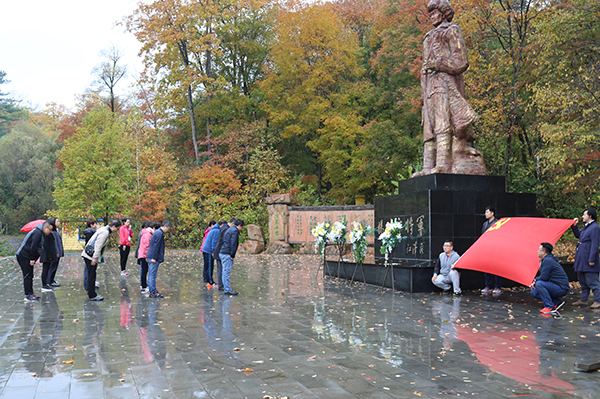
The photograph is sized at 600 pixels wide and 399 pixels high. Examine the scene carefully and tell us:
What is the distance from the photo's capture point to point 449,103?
12.4m

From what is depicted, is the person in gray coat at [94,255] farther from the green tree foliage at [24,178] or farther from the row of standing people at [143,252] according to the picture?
the green tree foliage at [24,178]

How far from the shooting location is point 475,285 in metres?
11.0

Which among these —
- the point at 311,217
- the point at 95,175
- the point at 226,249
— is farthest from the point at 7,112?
the point at 226,249

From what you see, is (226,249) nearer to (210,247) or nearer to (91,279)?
(210,247)

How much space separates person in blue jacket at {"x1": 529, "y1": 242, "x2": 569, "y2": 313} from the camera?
8.48 metres

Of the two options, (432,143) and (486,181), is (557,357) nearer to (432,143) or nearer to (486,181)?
(486,181)

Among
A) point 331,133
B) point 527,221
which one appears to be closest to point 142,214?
point 331,133

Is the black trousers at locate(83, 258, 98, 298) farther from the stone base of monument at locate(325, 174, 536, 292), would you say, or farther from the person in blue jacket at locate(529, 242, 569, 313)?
the person in blue jacket at locate(529, 242, 569, 313)

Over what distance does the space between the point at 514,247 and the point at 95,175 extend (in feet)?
75.7

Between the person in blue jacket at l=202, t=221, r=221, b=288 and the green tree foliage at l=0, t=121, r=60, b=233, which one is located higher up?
the green tree foliage at l=0, t=121, r=60, b=233

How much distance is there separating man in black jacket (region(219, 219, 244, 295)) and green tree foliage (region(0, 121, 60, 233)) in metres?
→ 35.5

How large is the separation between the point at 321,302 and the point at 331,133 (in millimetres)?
17000

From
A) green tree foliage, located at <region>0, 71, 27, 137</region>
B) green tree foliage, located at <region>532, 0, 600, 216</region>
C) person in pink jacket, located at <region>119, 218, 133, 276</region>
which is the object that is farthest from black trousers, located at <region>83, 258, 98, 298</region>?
green tree foliage, located at <region>0, 71, 27, 137</region>

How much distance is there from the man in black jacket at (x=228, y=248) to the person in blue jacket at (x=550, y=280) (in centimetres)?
607
